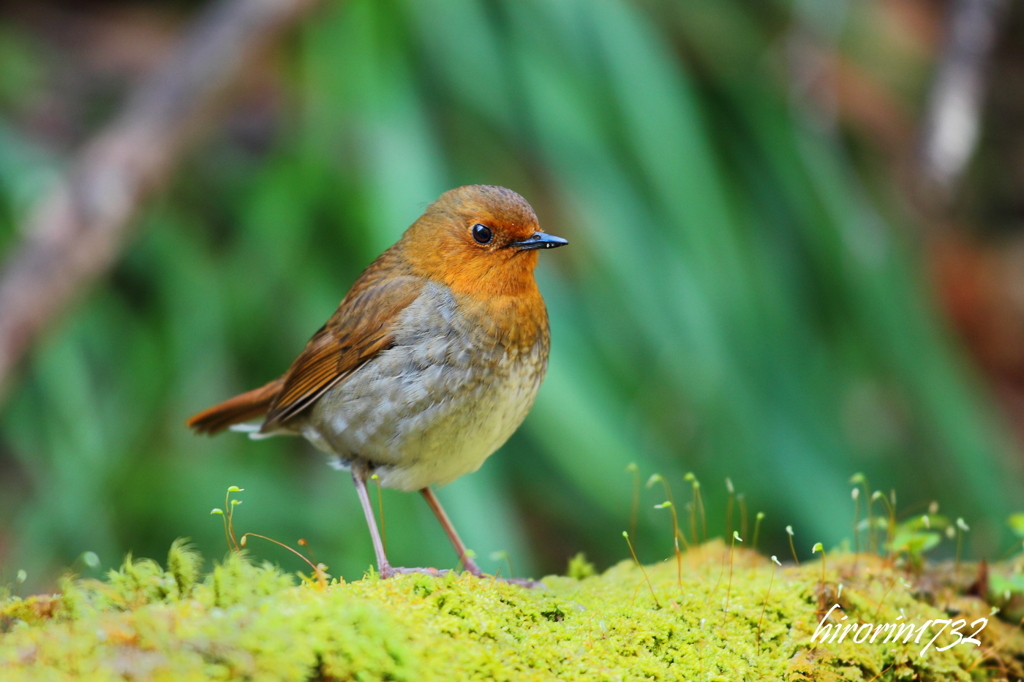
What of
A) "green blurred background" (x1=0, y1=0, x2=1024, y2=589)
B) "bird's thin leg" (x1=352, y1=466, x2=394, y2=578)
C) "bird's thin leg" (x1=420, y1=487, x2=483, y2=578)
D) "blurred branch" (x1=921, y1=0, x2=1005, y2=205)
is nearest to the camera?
"bird's thin leg" (x1=352, y1=466, x2=394, y2=578)

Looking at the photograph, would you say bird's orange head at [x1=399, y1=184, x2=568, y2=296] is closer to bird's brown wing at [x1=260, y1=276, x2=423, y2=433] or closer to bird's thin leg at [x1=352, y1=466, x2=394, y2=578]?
bird's brown wing at [x1=260, y1=276, x2=423, y2=433]

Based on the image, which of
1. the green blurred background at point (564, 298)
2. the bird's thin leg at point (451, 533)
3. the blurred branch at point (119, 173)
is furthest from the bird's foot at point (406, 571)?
the blurred branch at point (119, 173)

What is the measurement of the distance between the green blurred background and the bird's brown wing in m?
0.88

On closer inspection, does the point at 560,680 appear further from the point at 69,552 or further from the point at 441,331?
the point at 69,552

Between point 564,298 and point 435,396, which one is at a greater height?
point 564,298

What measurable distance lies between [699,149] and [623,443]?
4.31 ft

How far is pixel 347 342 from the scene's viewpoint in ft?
8.46

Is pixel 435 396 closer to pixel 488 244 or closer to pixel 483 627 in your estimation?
pixel 488 244

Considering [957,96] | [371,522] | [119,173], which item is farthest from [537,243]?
[957,96]

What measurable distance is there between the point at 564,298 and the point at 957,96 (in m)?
1.93

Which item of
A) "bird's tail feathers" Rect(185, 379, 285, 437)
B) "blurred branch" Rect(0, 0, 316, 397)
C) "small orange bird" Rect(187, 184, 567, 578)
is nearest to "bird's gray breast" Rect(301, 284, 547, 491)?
"small orange bird" Rect(187, 184, 567, 578)

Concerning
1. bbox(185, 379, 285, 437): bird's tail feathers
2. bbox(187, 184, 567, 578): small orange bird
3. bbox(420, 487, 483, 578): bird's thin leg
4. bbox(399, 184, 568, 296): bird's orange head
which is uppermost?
bbox(399, 184, 568, 296): bird's orange head

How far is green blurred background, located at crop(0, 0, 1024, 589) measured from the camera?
11.9 feet

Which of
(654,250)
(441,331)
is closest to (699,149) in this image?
(654,250)
